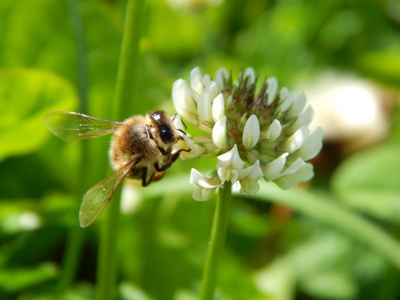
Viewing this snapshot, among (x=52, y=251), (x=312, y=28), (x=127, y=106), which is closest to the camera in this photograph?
(x=127, y=106)

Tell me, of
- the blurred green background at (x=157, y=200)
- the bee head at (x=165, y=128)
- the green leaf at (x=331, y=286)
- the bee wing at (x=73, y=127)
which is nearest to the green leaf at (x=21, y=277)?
the blurred green background at (x=157, y=200)

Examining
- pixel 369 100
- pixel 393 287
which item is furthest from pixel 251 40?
pixel 393 287

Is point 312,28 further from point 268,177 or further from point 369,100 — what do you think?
point 268,177

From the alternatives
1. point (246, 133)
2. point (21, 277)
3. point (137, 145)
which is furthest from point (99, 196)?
point (21, 277)

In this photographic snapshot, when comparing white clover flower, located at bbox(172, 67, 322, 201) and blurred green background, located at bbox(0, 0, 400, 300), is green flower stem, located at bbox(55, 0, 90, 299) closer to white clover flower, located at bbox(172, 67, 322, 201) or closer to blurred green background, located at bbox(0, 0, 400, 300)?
blurred green background, located at bbox(0, 0, 400, 300)

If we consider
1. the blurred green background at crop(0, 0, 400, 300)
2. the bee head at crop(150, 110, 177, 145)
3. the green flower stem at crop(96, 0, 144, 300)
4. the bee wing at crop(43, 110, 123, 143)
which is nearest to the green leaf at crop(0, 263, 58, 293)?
the blurred green background at crop(0, 0, 400, 300)

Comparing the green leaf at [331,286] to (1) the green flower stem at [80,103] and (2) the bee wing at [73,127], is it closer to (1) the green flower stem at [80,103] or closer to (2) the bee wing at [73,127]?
(1) the green flower stem at [80,103]
